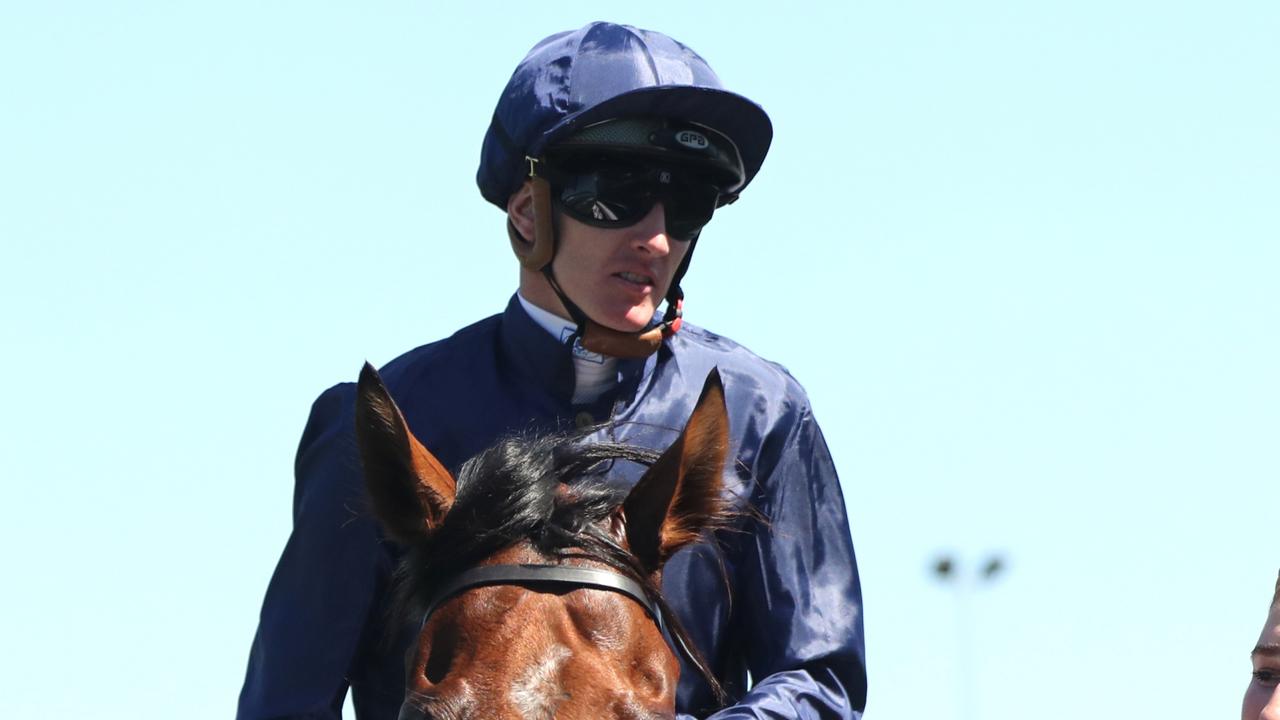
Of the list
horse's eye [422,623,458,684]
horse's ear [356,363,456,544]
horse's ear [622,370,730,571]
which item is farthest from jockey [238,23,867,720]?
horse's eye [422,623,458,684]

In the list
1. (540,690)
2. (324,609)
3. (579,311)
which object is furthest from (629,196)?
(540,690)

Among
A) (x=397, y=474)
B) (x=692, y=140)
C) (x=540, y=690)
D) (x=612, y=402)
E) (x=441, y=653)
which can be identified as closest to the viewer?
(x=540, y=690)

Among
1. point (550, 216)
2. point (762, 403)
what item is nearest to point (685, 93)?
point (550, 216)

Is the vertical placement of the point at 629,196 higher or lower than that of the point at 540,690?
higher

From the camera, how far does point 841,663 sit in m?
5.22

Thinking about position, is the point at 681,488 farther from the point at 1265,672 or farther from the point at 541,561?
the point at 1265,672

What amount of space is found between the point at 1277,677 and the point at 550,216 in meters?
2.05

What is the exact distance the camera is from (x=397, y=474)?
4508 mm

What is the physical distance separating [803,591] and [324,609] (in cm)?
110

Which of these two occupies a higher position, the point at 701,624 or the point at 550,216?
the point at 550,216

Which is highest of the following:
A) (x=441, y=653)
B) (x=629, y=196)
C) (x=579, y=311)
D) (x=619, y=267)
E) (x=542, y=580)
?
(x=629, y=196)

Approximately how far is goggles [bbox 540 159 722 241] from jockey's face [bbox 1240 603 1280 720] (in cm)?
169

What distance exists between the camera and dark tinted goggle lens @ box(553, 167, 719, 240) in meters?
5.25

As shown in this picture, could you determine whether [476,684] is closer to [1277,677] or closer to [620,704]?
[620,704]
